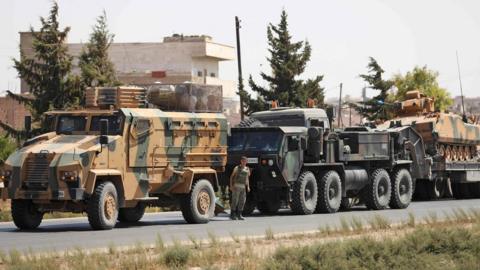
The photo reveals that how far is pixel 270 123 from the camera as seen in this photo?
31656 mm

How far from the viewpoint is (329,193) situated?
30500 millimetres

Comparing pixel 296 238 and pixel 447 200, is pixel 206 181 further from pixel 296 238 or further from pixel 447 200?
pixel 447 200

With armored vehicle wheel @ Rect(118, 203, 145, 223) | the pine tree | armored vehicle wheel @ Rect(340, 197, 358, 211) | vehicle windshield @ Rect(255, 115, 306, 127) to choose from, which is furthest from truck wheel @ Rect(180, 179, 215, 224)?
the pine tree

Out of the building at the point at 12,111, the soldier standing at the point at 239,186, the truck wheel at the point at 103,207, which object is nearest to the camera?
the truck wheel at the point at 103,207

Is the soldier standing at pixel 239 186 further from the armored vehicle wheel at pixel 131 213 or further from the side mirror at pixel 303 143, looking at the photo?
the side mirror at pixel 303 143

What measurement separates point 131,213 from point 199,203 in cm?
182

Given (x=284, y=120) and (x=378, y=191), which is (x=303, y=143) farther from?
(x=378, y=191)

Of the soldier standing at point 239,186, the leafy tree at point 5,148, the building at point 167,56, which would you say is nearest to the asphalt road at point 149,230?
the soldier standing at point 239,186

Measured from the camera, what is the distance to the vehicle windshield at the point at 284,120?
102ft

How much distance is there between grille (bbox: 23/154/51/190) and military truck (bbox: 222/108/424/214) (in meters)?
7.30

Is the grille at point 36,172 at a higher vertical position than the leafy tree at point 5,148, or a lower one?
lower

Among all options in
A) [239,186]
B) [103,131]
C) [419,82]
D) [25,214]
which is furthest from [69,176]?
[419,82]

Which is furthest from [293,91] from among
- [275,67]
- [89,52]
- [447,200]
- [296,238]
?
[296,238]

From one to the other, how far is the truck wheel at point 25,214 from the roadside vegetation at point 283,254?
17.1 feet
